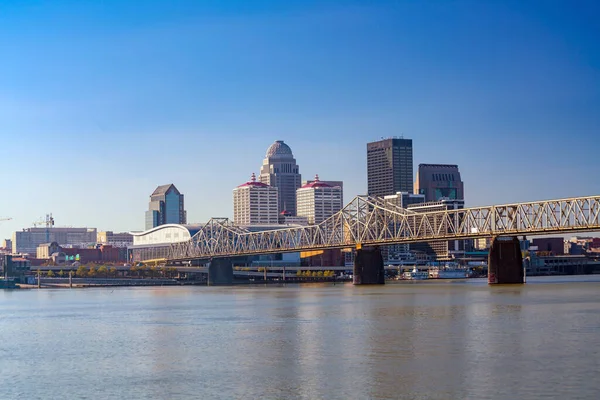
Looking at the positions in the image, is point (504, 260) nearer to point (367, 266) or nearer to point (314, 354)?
point (367, 266)

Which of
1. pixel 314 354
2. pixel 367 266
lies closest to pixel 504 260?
pixel 367 266

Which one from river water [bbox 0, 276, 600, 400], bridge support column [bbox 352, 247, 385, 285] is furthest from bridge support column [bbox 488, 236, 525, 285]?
river water [bbox 0, 276, 600, 400]

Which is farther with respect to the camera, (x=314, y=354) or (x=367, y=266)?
(x=367, y=266)

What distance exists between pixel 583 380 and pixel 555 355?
8.01 m

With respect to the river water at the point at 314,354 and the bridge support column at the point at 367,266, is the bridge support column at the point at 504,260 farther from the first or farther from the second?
the river water at the point at 314,354

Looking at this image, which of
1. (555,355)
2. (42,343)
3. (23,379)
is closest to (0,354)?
(42,343)

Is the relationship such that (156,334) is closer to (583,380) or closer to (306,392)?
(306,392)

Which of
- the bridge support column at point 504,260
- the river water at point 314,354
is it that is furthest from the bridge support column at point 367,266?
the river water at point 314,354

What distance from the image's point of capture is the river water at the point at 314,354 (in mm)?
43406

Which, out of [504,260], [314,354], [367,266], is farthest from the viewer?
[367,266]

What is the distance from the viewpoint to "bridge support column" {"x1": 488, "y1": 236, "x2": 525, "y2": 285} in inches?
5999

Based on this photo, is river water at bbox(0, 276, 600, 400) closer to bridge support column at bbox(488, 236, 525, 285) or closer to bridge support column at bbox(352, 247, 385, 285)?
bridge support column at bbox(488, 236, 525, 285)

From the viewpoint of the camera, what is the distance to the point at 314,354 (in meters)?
54.7

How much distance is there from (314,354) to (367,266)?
124 meters
